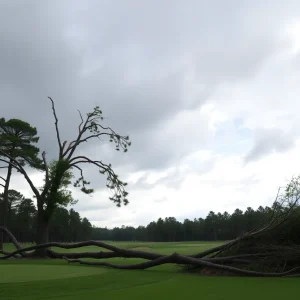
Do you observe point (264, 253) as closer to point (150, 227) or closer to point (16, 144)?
point (16, 144)

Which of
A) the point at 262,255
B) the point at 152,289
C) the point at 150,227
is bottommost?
the point at 152,289

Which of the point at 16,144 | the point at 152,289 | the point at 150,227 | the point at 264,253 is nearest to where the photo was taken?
the point at 152,289

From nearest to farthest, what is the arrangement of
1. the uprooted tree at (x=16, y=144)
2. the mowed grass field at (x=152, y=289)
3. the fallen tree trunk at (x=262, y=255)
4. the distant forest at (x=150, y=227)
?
the mowed grass field at (x=152, y=289)
the fallen tree trunk at (x=262, y=255)
the uprooted tree at (x=16, y=144)
the distant forest at (x=150, y=227)

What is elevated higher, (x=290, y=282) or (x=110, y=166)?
(x=110, y=166)

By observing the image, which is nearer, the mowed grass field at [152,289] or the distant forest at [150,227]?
the mowed grass field at [152,289]

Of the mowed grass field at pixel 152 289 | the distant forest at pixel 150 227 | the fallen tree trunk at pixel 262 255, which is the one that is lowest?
the mowed grass field at pixel 152 289

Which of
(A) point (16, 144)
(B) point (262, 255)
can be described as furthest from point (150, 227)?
(B) point (262, 255)

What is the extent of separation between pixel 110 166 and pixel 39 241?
666 cm

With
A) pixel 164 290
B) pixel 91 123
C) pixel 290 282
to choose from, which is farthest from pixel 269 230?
pixel 91 123

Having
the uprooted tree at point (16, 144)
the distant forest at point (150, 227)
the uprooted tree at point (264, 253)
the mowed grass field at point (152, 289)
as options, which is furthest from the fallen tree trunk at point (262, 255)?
the distant forest at point (150, 227)

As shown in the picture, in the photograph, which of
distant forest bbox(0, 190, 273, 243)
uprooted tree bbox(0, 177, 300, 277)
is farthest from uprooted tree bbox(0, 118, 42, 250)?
distant forest bbox(0, 190, 273, 243)

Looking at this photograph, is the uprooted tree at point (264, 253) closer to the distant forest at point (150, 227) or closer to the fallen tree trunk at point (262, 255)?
the fallen tree trunk at point (262, 255)

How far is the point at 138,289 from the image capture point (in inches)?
309

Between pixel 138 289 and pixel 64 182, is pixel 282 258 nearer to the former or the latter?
pixel 138 289
